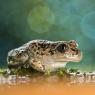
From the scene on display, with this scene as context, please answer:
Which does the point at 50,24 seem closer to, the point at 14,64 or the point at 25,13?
the point at 25,13

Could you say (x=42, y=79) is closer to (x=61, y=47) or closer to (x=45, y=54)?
(x=45, y=54)

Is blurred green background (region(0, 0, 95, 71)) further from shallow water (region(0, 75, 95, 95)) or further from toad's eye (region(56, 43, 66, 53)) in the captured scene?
shallow water (region(0, 75, 95, 95))

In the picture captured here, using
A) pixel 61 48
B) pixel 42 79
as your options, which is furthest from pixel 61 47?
pixel 42 79

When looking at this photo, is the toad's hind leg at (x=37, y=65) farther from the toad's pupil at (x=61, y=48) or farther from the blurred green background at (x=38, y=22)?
the blurred green background at (x=38, y=22)

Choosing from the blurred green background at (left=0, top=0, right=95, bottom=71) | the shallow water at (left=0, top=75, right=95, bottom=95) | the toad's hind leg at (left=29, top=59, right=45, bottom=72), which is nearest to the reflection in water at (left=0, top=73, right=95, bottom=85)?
the shallow water at (left=0, top=75, right=95, bottom=95)

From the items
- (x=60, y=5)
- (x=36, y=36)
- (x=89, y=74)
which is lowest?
(x=89, y=74)

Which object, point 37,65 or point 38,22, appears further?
point 38,22

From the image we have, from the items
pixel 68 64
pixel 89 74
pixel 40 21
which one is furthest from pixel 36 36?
pixel 89 74
